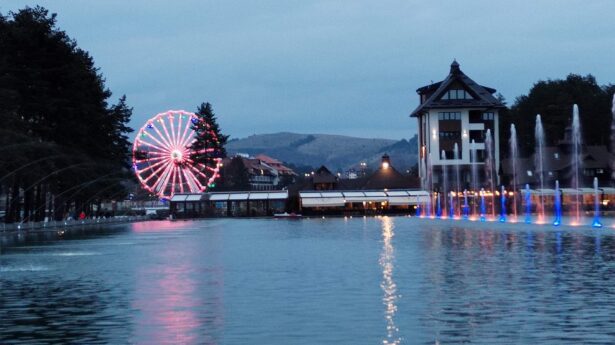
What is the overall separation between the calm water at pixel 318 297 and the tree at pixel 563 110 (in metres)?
124

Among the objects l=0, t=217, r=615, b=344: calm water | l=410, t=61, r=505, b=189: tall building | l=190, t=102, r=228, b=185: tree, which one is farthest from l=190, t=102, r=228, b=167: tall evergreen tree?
l=0, t=217, r=615, b=344: calm water

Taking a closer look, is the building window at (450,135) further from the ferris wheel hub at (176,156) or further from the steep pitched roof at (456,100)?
the ferris wheel hub at (176,156)

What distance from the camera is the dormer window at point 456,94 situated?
15212 centimetres

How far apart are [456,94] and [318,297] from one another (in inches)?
5122

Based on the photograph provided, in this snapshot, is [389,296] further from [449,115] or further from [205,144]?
[205,144]

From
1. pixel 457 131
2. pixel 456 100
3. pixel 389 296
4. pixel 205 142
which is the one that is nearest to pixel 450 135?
pixel 457 131

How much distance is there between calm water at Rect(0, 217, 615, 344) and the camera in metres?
19.0

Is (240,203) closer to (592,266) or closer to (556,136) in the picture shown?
(556,136)

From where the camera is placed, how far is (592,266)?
33.4 metres

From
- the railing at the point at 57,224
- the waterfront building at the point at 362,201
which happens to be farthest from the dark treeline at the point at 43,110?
the waterfront building at the point at 362,201

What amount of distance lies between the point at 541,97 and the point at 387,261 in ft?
455

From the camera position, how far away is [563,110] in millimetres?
163875

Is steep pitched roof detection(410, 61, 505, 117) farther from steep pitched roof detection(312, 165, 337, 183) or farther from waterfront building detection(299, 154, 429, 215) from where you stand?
steep pitched roof detection(312, 165, 337, 183)

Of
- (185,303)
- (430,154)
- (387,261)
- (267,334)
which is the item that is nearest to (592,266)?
(387,261)
